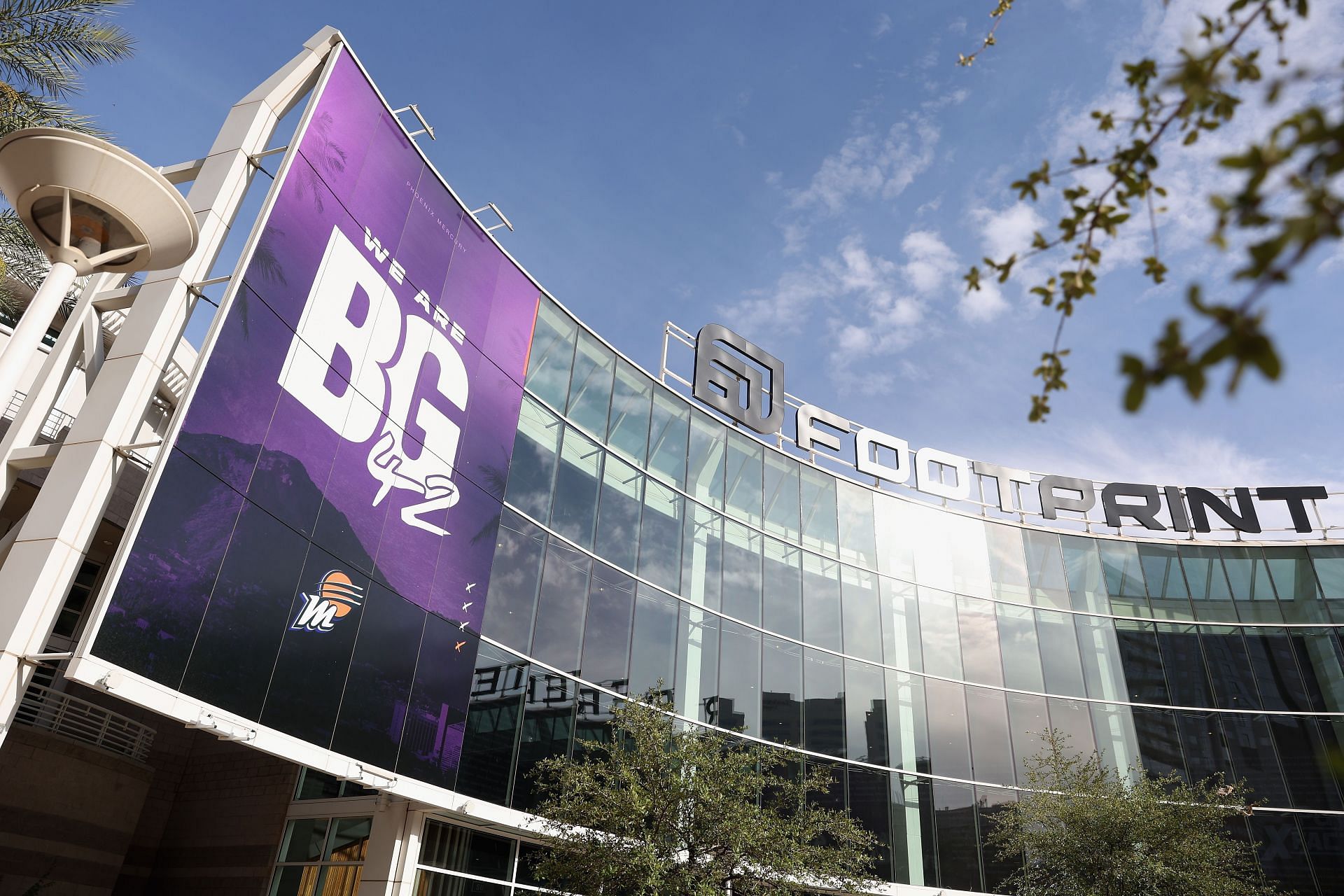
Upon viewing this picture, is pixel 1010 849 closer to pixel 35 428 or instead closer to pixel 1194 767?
pixel 1194 767

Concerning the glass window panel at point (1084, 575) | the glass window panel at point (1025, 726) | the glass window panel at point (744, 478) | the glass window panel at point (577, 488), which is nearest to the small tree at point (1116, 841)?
the glass window panel at point (1025, 726)

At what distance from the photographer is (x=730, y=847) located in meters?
18.0

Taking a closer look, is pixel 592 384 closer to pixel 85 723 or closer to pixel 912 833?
pixel 85 723

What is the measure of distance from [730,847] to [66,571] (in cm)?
1260

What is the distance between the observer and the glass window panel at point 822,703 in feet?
93.6

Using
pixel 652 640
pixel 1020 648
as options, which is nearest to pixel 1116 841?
pixel 1020 648

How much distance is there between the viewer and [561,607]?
23547 millimetres

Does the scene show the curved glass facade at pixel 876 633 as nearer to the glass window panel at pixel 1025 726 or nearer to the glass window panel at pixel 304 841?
the glass window panel at pixel 1025 726

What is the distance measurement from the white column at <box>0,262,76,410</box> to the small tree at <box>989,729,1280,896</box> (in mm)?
26650

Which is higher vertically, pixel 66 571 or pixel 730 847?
pixel 66 571

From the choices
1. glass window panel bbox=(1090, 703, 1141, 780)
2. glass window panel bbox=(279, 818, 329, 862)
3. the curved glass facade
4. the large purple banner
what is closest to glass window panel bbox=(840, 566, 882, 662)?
the curved glass facade

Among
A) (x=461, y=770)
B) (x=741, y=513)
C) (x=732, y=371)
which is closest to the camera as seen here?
(x=461, y=770)

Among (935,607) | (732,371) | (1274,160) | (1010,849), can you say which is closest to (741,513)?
(732,371)

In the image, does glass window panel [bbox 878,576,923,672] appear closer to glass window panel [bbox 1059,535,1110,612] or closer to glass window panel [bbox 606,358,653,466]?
glass window panel [bbox 1059,535,1110,612]
